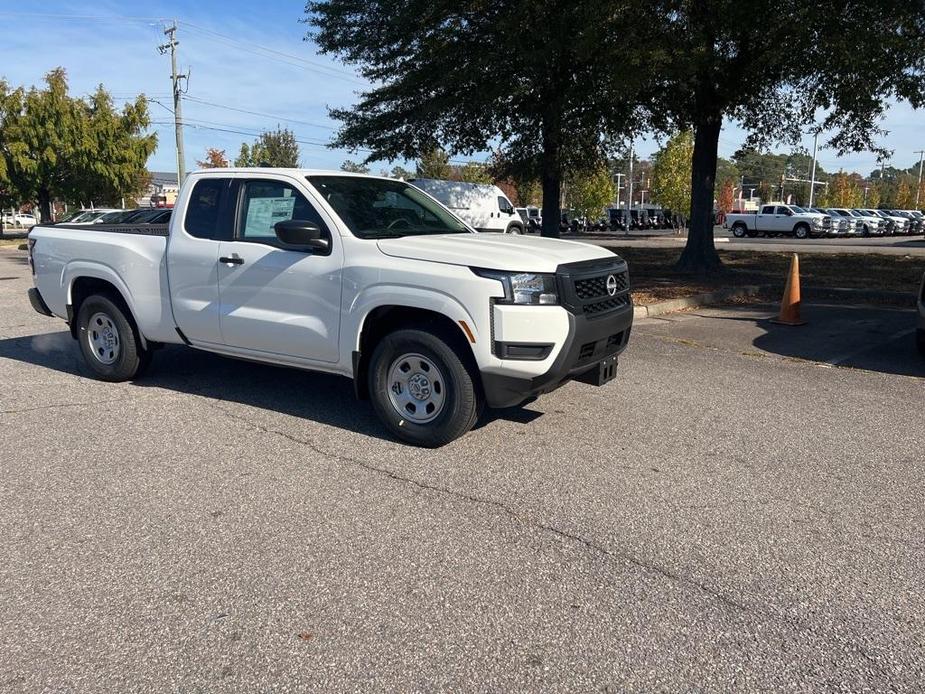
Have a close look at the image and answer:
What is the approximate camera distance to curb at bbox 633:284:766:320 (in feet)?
36.9

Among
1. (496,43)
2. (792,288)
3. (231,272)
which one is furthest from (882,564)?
(496,43)

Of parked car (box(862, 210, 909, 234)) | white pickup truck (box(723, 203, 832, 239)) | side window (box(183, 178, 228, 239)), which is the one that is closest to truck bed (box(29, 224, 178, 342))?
side window (box(183, 178, 228, 239))

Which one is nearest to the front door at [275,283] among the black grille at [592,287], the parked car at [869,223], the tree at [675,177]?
the black grille at [592,287]

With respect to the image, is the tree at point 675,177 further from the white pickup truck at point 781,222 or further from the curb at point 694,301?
the curb at point 694,301

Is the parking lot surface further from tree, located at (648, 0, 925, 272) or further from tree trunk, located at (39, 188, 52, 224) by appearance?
tree trunk, located at (39, 188, 52, 224)

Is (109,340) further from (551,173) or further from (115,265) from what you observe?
(551,173)

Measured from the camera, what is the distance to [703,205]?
17344 millimetres

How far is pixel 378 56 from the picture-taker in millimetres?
19250

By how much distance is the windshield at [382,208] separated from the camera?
18.5ft

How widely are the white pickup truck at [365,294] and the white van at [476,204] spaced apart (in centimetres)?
2121

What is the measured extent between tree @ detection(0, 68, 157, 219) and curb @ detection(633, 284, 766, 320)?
120 ft

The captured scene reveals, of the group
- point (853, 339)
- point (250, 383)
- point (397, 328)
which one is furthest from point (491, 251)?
point (853, 339)

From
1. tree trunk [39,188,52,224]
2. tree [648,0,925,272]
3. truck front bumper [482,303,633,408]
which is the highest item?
tree [648,0,925,272]

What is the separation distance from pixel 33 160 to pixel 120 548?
1649 inches
